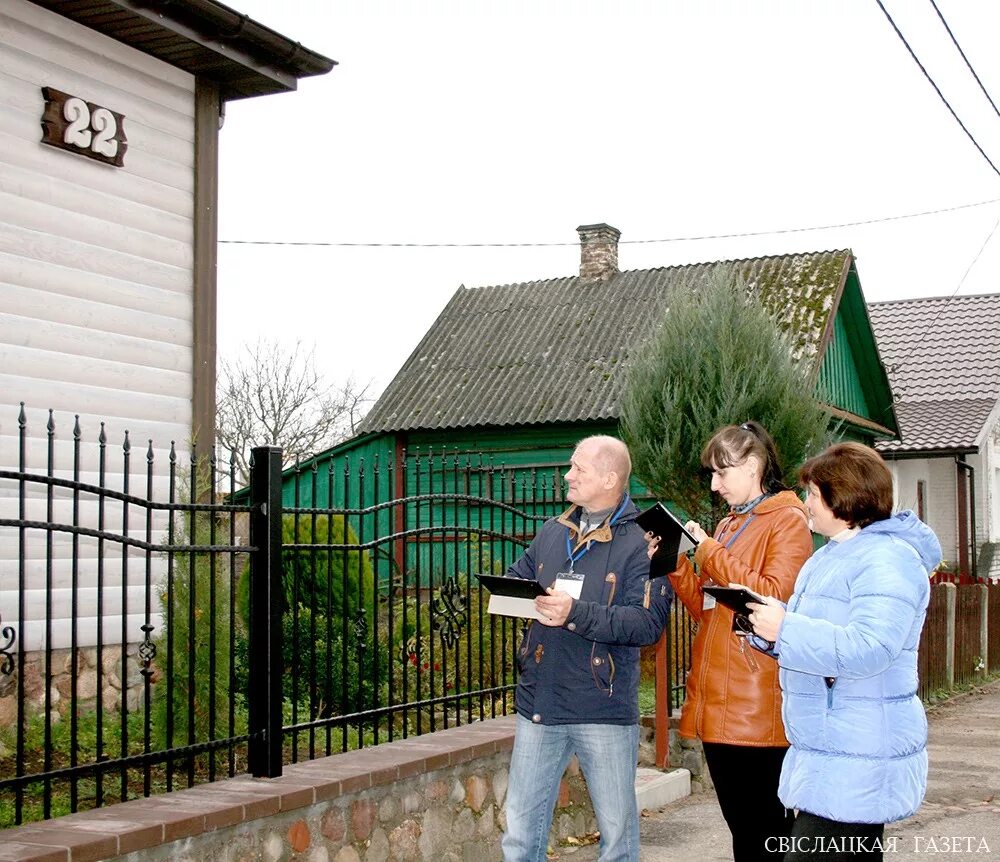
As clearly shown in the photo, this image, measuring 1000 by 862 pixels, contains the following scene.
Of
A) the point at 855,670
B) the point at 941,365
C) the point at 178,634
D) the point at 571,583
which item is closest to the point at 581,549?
the point at 571,583

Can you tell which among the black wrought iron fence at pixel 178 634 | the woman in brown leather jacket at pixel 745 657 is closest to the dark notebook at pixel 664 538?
the woman in brown leather jacket at pixel 745 657

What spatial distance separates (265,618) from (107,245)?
3.51 meters

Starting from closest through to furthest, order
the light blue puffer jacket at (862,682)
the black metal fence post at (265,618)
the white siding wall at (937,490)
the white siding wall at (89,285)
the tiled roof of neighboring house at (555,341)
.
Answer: the light blue puffer jacket at (862,682) → the black metal fence post at (265,618) → the white siding wall at (89,285) → the tiled roof of neighboring house at (555,341) → the white siding wall at (937,490)

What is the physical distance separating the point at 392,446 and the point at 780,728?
15.5 m

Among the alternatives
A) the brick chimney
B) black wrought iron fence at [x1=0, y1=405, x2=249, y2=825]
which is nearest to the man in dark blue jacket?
black wrought iron fence at [x1=0, y1=405, x2=249, y2=825]

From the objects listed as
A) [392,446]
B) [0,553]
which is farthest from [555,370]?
[0,553]

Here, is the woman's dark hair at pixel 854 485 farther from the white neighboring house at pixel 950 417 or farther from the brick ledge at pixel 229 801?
the white neighboring house at pixel 950 417

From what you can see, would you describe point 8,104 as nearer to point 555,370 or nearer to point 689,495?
point 689,495

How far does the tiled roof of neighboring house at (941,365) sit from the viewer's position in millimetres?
21891

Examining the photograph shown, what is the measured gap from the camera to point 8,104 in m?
6.91

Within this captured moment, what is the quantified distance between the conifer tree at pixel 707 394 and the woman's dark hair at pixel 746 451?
6404mm

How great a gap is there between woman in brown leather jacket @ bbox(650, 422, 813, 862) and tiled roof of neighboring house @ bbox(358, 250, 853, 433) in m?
12.3

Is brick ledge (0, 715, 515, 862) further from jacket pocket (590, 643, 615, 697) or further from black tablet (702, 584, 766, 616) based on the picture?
black tablet (702, 584, 766, 616)

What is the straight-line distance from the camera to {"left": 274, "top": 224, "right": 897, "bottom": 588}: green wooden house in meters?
17.8
